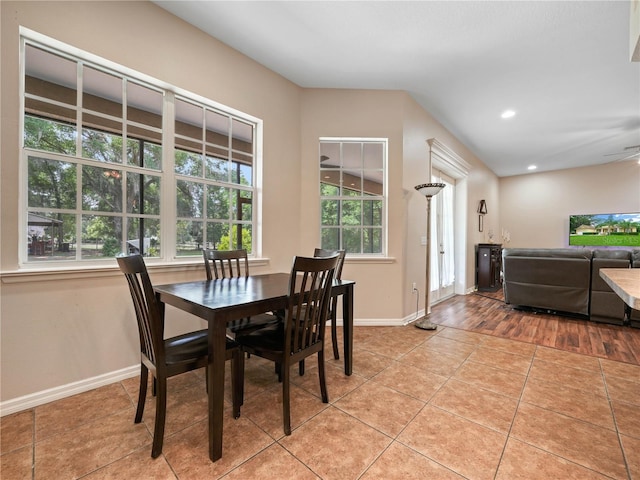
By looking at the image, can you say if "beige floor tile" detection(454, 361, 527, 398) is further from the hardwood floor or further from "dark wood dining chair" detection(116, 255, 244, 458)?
"dark wood dining chair" detection(116, 255, 244, 458)

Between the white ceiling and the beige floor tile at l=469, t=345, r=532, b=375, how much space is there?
9.62 feet

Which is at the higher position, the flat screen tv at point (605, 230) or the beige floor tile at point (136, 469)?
the flat screen tv at point (605, 230)

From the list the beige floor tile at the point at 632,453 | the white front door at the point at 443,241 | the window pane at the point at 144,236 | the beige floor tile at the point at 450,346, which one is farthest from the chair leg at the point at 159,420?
the white front door at the point at 443,241

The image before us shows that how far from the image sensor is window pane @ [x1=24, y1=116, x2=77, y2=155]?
1.87 meters

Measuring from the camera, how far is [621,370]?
2.34 meters

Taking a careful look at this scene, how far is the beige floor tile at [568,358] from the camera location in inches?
95.4

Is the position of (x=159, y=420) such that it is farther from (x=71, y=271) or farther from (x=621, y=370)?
(x=621, y=370)

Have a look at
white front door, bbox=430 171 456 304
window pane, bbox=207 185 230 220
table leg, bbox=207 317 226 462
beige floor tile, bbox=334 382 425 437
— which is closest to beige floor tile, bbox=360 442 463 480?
beige floor tile, bbox=334 382 425 437

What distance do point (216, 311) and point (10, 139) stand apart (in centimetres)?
172

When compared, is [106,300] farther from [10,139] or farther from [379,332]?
[379,332]

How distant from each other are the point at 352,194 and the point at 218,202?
5.36ft

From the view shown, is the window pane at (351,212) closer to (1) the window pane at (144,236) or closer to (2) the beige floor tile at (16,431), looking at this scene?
(1) the window pane at (144,236)

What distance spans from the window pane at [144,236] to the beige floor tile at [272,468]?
5.77ft

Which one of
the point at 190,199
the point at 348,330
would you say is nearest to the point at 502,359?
the point at 348,330
